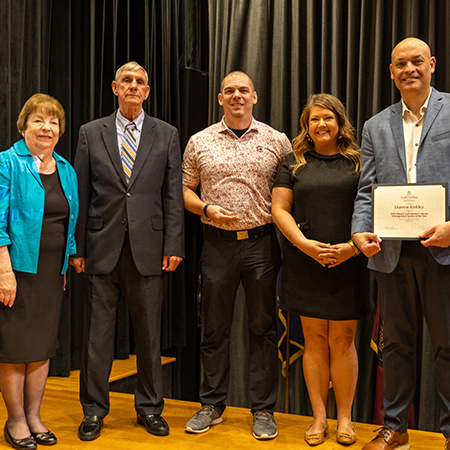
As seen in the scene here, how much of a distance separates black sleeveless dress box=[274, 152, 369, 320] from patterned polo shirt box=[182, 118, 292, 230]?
225mm

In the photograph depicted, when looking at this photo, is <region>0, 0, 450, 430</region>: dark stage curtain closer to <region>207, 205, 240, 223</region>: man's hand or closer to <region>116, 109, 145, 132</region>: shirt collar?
<region>116, 109, 145, 132</region>: shirt collar

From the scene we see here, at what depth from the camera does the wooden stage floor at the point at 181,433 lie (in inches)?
99.0

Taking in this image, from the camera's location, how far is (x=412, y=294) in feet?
7.50

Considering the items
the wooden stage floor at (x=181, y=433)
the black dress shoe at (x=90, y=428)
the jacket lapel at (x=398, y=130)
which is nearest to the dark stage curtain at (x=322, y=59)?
the wooden stage floor at (x=181, y=433)

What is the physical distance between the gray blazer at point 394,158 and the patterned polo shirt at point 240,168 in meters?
0.52

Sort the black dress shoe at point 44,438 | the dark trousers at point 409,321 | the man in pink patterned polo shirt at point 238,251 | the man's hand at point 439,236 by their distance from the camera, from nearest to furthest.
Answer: the man's hand at point 439,236 < the dark trousers at point 409,321 < the black dress shoe at point 44,438 < the man in pink patterned polo shirt at point 238,251

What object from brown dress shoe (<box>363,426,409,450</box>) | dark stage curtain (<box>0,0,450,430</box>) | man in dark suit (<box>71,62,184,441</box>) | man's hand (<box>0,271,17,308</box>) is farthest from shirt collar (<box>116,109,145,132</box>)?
brown dress shoe (<box>363,426,409,450</box>)

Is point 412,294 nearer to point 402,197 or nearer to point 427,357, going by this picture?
point 402,197

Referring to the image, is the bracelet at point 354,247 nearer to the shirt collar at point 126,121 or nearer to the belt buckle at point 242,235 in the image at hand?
the belt buckle at point 242,235

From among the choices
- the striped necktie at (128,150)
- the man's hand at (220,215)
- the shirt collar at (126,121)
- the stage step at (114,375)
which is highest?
the shirt collar at (126,121)

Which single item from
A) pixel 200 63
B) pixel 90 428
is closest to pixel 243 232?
pixel 90 428

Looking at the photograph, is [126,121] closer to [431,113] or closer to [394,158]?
[394,158]

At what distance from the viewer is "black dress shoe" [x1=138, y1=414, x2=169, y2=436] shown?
8.58ft

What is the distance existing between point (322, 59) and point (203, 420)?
257 centimetres
